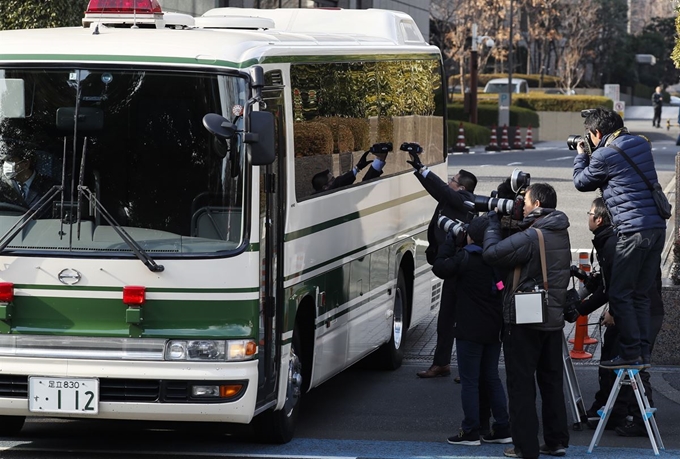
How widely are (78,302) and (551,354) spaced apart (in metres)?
2.94

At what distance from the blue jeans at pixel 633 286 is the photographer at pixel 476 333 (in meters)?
0.90

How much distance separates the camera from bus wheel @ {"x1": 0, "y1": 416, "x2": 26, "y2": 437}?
8.55m

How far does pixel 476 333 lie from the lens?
328 inches

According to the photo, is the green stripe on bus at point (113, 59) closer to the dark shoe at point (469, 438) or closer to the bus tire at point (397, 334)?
the dark shoe at point (469, 438)

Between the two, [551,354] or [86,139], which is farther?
[551,354]

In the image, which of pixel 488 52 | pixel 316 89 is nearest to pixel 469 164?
pixel 316 89

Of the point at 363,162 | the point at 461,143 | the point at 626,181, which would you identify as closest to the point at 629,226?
the point at 626,181

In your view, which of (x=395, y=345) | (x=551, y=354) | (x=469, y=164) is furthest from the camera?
(x=469, y=164)

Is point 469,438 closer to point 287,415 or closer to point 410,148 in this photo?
point 287,415

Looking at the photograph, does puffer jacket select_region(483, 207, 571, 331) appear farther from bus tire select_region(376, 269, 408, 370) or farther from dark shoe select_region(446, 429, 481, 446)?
bus tire select_region(376, 269, 408, 370)

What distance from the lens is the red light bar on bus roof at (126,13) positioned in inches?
329

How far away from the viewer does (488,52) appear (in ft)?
221

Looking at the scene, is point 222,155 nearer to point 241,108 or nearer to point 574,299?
point 241,108

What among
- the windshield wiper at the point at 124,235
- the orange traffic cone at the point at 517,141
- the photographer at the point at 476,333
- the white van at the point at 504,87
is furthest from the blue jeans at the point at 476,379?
the white van at the point at 504,87
